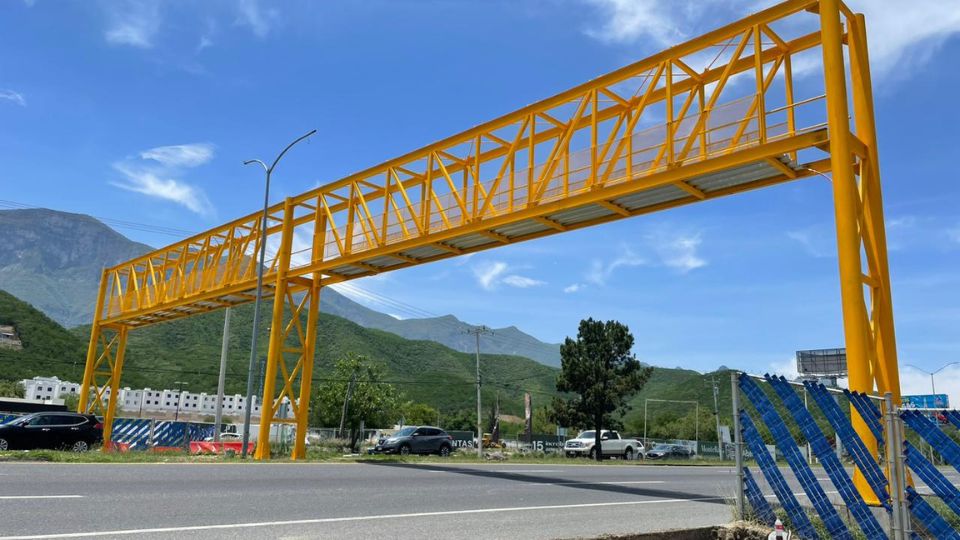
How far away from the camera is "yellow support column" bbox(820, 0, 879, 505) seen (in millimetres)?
10375

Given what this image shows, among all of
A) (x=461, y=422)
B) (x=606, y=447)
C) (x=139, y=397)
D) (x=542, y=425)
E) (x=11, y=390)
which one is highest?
(x=11, y=390)

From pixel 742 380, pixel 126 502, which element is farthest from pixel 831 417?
pixel 126 502

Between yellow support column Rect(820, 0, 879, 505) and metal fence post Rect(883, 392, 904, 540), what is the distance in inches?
89.3

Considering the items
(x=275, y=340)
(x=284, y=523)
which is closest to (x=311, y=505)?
(x=284, y=523)

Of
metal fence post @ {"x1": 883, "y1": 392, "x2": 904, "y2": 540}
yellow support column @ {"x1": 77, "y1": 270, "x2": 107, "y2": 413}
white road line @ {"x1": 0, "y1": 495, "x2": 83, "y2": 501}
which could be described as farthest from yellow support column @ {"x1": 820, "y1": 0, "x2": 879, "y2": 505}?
yellow support column @ {"x1": 77, "y1": 270, "x2": 107, "y2": 413}

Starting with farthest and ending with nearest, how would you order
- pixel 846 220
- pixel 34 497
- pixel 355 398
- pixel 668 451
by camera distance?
pixel 355 398
pixel 668 451
pixel 846 220
pixel 34 497

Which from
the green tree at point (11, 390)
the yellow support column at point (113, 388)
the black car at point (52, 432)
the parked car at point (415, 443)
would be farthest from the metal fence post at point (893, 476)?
the green tree at point (11, 390)

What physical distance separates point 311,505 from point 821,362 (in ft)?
249

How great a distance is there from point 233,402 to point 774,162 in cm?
7503

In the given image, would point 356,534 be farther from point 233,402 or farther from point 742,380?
point 233,402

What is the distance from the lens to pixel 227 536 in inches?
286

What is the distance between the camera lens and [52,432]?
955 inches

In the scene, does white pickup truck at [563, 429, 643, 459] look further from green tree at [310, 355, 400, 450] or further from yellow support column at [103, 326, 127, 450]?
yellow support column at [103, 326, 127, 450]

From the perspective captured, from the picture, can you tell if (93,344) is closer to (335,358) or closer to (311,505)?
(311,505)
